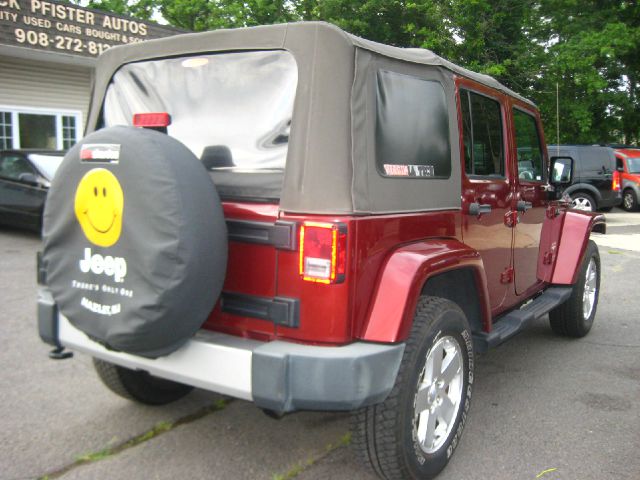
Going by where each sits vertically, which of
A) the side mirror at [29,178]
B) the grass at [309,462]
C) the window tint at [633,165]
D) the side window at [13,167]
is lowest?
the grass at [309,462]

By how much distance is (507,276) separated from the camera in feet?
13.2

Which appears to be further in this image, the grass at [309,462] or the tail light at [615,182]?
the tail light at [615,182]

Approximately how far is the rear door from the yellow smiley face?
8.88ft

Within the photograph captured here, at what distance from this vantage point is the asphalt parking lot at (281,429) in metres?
3.02

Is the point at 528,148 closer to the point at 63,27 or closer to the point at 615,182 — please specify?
the point at 63,27

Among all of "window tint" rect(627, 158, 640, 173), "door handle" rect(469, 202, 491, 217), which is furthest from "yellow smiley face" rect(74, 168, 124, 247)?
"window tint" rect(627, 158, 640, 173)

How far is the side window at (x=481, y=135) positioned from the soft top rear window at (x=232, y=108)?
120 cm

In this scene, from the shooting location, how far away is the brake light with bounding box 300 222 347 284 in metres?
2.40

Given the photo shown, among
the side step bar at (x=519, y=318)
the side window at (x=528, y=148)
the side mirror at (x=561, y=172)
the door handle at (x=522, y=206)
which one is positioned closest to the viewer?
the side step bar at (x=519, y=318)

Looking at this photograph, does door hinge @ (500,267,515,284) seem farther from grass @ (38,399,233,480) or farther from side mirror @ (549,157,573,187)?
grass @ (38,399,233,480)

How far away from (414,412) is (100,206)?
157cm

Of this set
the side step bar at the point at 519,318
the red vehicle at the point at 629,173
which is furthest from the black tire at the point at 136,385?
the red vehicle at the point at 629,173

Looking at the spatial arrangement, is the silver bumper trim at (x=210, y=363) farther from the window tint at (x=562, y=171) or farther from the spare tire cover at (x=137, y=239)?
the window tint at (x=562, y=171)

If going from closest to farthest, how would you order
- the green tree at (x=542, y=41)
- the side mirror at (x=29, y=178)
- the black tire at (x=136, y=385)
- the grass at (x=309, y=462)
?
1. the grass at (x=309, y=462)
2. the black tire at (x=136, y=385)
3. the side mirror at (x=29, y=178)
4. the green tree at (x=542, y=41)
